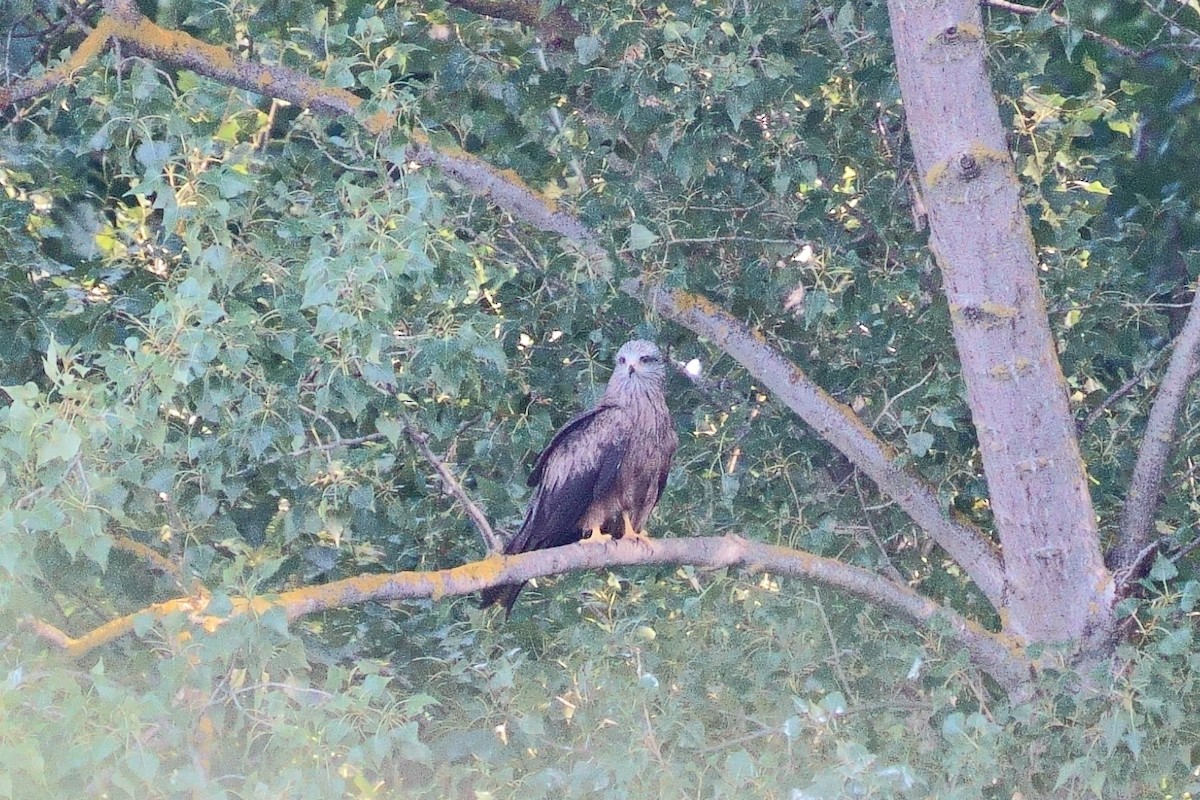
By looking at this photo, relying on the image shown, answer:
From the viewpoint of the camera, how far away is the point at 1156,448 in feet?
14.7

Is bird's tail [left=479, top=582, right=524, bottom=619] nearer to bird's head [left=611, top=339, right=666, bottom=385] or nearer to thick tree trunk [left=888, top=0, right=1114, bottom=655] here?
bird's head [left=611, top=339, right=666, bottom=385]

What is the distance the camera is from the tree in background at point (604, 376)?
3775 millimetres

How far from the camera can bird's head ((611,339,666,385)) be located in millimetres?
5891

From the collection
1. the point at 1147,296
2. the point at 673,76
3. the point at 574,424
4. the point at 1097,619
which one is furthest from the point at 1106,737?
the point at 574,424

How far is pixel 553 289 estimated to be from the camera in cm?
536

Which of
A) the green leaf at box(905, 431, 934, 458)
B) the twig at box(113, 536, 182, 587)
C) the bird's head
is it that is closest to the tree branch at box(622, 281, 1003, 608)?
the green leaf at box(905, 431, 934, 458)

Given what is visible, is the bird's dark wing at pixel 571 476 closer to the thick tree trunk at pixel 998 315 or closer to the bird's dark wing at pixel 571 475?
the bird's dark wing at pixel 571 475

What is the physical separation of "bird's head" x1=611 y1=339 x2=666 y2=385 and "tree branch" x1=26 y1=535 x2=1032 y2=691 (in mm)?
1351

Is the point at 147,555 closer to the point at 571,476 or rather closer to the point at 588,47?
the point at 571,476

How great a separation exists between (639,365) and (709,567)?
1751mm

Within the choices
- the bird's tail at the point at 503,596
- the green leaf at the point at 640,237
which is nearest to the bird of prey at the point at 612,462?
the bird's tail at the point at 503,596

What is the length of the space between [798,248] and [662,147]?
2.03 feet

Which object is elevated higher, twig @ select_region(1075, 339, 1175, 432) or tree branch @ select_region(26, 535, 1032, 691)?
twig @ select_region(1075, 339, 1175, 432)

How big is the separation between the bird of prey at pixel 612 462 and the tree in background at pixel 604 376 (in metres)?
0.16
